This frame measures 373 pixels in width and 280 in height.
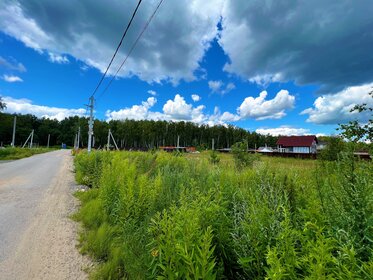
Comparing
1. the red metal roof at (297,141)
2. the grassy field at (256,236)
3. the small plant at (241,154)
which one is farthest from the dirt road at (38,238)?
the red metal roof at (297,141)

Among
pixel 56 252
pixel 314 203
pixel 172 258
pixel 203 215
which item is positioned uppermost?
pixel 314 203

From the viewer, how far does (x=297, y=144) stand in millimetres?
71062

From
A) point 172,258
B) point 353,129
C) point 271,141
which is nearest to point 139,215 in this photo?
point 172,258

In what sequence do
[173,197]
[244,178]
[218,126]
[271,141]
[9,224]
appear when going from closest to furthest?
[173,197]
[244,178]
[9,224]
[218,126]
[271,141]

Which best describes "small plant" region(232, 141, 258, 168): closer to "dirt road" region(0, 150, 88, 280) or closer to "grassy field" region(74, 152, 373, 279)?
"dirt road" region(0, 150, 88, 280)

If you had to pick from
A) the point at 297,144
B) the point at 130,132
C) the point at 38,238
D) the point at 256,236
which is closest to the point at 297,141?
the point at 297,144

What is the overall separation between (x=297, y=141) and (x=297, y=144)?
4.72 feet

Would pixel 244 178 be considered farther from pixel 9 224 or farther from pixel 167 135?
pixel 167 135

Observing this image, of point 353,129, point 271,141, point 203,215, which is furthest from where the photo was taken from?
point 271,141

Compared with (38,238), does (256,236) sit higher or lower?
higher

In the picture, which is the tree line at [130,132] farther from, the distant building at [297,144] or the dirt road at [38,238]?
the dirt road at [38,238]

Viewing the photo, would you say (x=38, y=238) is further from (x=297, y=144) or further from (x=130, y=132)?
(x=130, y=132)

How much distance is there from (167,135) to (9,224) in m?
97.4

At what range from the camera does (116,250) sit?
376cm
